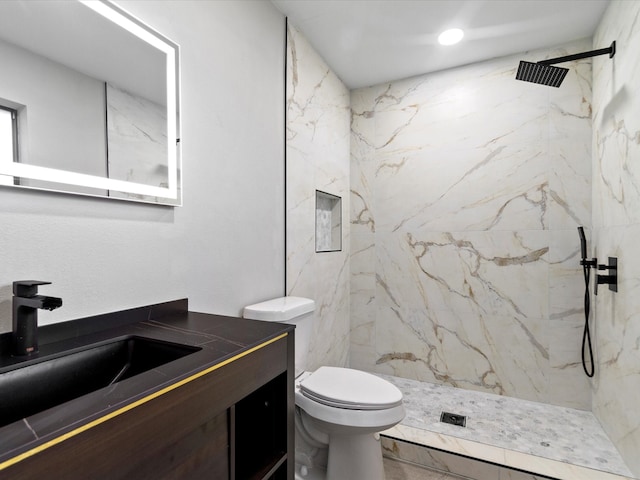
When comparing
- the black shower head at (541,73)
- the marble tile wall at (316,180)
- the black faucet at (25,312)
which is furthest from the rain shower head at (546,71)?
the black faucet at (25,312)

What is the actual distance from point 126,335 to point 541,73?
233cm

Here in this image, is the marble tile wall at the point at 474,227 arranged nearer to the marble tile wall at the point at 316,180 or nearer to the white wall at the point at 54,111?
the marble tile wall at the point at 316,180

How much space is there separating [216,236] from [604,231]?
225 centimetres

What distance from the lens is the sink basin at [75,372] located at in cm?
78

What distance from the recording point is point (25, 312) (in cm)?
85

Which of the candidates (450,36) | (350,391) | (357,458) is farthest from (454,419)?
(450,36)

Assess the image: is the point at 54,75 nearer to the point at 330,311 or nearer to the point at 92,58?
the point at 92,58

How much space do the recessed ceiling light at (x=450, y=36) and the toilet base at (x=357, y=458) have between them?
8.12 ft

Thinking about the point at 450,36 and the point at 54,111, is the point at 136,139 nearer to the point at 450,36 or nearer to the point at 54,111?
the point at 54,111

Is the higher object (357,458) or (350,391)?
(350,391)

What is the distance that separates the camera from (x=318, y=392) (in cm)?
160

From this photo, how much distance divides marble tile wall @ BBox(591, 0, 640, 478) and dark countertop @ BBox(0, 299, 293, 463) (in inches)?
68.5

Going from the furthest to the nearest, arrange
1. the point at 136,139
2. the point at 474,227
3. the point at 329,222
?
1. the point at 329,222
2. the point at 474,227
3. the point at 136,139

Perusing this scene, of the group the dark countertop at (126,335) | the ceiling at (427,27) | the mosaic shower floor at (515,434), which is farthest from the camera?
the ceiling at (427,27)
